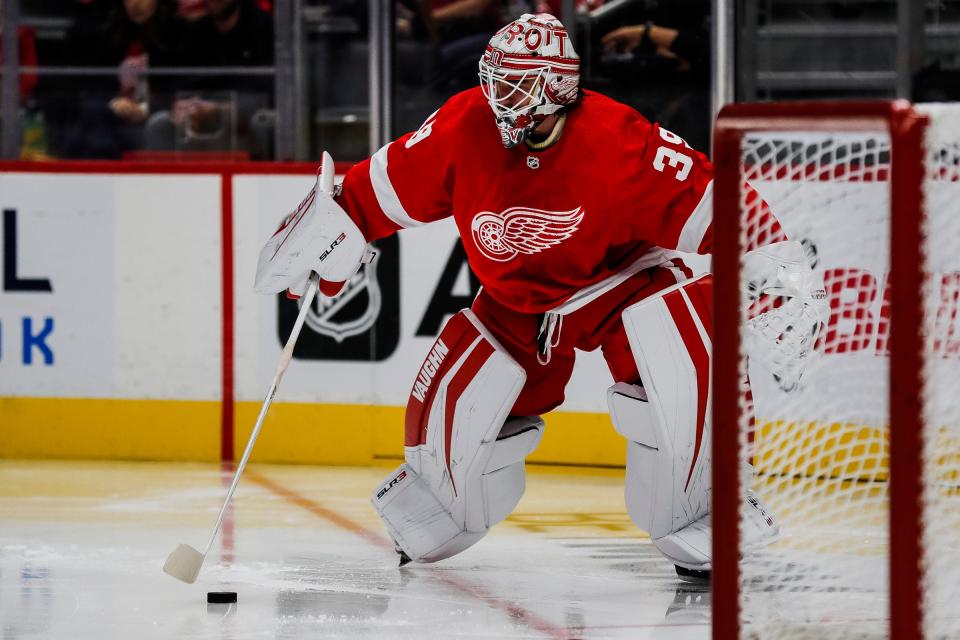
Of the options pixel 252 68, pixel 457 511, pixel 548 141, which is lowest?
pixel 457 511

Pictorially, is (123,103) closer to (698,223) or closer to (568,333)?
(568,333)

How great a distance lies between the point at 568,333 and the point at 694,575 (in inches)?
22.1

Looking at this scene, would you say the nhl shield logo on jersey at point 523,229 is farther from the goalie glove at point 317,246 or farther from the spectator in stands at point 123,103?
the spectator in stands at point 123,103

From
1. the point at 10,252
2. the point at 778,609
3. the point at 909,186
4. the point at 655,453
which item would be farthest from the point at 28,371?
the point at 909,186

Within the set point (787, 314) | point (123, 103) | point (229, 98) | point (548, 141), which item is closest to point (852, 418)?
point (787, 314)

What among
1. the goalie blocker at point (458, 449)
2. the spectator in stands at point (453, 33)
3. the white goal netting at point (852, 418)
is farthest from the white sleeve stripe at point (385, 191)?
the spectator in stands at point (453, 33)

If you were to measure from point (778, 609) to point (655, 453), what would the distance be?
0.78 m

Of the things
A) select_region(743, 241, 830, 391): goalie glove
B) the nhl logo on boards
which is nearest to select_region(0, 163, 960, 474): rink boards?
the nhl logo on boards

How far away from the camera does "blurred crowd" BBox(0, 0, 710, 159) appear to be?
518cm

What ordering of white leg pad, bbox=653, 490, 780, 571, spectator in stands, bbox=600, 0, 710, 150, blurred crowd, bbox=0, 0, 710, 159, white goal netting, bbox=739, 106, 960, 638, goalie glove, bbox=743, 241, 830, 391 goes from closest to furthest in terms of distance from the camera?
1. white goal netting, bbox=739, 106, 960, 638
2. goalie glove, bbox=743, 241, 830, 391
3. white leg pad, bbox=653, 490, 780, 571
4. spectator in stands, bbox=600, 0, 710, 150
5. blurred crowd, bbox=0, 0, 710, 159

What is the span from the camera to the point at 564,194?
3.28m

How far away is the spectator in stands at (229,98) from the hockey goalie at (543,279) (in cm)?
185

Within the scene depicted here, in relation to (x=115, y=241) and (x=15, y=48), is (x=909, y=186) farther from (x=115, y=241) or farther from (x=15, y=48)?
(x=15, y=48)

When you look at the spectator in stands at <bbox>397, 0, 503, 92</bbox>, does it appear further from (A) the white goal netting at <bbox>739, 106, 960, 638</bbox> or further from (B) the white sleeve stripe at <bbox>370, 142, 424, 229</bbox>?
(B) the white sleeve stripe at <bbox>370, 142, 424, 229</bbox>
